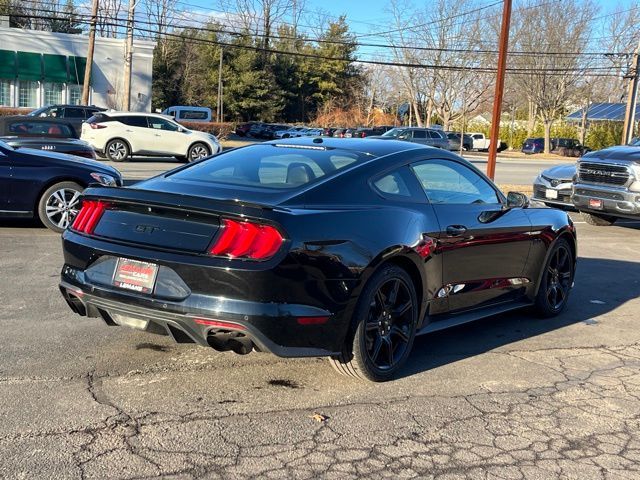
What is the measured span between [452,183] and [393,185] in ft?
2.55

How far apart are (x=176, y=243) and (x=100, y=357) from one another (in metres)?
1.26

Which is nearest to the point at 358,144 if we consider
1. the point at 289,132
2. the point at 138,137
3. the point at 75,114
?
the point at 138,137

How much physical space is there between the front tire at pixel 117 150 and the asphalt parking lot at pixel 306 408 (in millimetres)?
18093

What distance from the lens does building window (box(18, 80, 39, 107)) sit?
4306 cm

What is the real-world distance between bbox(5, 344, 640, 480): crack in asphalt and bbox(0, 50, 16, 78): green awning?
42628 millimetres

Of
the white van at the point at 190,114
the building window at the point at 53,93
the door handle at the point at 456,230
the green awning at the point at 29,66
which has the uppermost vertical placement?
the green awning at the point at 29,66

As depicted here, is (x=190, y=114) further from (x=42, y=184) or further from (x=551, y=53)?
(x=42, y=184)

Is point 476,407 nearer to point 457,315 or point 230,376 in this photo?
point 457,315

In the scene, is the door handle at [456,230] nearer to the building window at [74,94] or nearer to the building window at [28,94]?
the building window at [28,94]

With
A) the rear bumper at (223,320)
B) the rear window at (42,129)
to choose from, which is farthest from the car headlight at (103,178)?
the rear window at (42,129)

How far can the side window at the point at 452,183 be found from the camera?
5.07 metres

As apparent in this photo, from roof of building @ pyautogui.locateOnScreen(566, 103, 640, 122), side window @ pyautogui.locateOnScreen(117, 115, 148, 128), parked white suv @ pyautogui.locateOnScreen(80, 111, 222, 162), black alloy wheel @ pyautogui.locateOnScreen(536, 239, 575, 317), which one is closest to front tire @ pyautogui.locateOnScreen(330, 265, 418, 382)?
black alloy wheel @ pyautogui.locateOnScreen(536, 239, 575, 317)

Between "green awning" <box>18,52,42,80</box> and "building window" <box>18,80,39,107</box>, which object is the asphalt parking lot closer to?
"green awning" <box>18,52,42,80</box>

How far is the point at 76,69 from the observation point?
144ft
